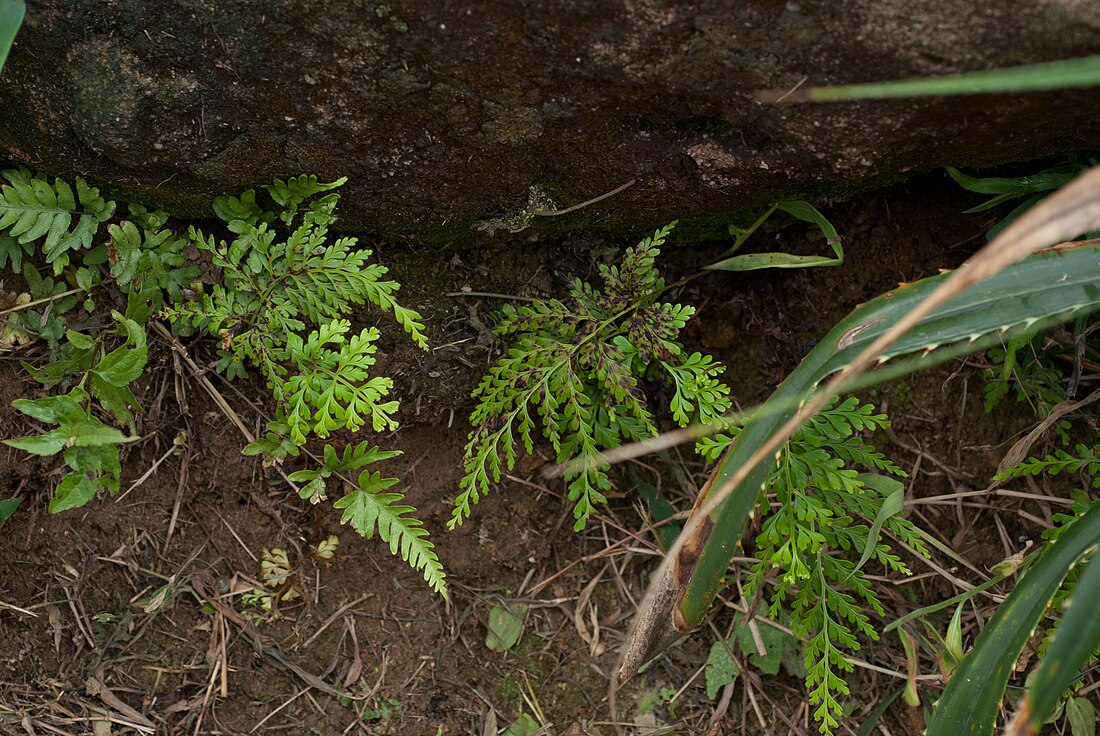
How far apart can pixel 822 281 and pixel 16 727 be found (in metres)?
2.62

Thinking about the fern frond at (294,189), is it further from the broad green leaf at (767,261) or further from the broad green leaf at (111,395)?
the broad green leaf at (767,261)

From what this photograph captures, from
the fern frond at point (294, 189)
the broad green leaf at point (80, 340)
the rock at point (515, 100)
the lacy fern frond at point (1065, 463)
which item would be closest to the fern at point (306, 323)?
the fern frond at point (294, 189)

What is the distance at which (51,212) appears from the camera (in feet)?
7.25

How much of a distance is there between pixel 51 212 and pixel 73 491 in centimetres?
71

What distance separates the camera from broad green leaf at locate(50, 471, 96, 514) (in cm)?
216

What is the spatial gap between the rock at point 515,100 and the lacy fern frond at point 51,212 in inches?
1.9

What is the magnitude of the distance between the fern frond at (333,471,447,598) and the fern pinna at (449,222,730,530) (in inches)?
4.9

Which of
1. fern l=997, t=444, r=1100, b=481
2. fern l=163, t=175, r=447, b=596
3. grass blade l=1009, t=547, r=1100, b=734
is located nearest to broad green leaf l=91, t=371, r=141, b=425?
fern l=163, t=175, r=447, b=596

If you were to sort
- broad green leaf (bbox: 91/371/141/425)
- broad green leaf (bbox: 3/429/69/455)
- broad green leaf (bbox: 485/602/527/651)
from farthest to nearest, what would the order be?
broad green leaf (bbox: 485/602/527/651) < broad green leaf (bbox: 91/371/141/425) < broad green leaf (bbox: 3/429/69/455)

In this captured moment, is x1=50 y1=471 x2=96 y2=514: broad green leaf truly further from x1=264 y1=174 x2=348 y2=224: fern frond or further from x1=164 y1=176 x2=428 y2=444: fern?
x1=264 y1=174 x2=348 y2=224: fern frond

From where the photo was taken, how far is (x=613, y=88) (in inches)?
77.7

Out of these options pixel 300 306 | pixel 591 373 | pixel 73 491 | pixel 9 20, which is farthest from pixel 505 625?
pixel 9 20

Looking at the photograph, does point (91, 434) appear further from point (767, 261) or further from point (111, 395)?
point (767, 261)

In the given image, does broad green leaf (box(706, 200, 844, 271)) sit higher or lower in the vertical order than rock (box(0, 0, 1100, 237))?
lower
